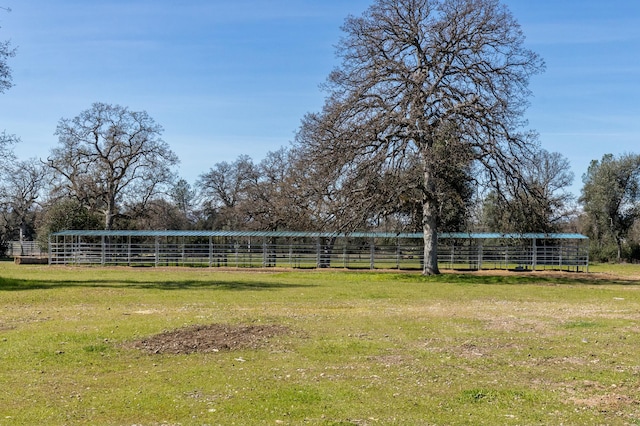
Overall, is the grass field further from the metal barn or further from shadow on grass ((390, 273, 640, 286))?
the metal barn

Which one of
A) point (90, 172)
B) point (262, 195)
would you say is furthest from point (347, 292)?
point (90, 172)

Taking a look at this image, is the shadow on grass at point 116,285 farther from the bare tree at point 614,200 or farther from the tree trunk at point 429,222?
the bare tree at point 614,200

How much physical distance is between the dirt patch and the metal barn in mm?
30568

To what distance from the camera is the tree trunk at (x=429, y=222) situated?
31922 millimetres

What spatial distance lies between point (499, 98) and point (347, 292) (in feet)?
48.7

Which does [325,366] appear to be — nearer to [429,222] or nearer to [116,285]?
[116,285]

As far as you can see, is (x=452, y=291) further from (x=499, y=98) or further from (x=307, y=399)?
(x=307, y=399)

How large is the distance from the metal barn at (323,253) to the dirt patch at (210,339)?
30.6 m

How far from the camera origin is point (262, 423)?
21.0 feet

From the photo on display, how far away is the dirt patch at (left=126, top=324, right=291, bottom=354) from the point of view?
10.3 metres

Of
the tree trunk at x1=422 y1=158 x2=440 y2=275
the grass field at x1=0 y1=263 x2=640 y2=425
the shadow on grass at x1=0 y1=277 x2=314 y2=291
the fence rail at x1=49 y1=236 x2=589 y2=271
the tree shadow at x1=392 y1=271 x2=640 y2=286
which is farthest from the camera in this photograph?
the fence rail at x1=49 y1=236 x2=589 y2=271

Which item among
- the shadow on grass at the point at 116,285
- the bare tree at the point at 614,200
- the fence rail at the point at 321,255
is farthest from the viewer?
the bare tree at the point at 614,200

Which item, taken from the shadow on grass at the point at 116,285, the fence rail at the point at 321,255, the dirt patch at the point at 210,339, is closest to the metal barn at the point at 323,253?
the fence rail at the point at 321,255

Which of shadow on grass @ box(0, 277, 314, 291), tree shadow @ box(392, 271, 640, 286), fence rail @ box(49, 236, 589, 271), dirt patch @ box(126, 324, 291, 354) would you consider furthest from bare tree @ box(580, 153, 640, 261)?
dirt patch @ box(126, 324, 291, 354)
